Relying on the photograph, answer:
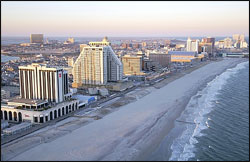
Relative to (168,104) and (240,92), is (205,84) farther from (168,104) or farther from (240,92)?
(168,104)

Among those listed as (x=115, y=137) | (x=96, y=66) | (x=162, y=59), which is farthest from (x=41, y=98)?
(x=162, y=59)

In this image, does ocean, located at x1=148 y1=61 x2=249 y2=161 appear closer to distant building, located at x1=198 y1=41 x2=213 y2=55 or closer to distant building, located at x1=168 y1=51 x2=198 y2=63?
distant building, located at x1=168 y1=51 x2=198 y2=63

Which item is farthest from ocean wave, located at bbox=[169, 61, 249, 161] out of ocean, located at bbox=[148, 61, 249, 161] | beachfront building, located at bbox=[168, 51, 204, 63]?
beachfront building, located at bbox=[168, 51, 204, 63]

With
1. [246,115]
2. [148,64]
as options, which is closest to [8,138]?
[246,115]

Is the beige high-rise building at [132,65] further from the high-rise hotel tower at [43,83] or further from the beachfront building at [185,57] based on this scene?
the beachfront building at [185,57]

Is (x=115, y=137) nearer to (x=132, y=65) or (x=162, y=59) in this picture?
(x=132, y=65)
